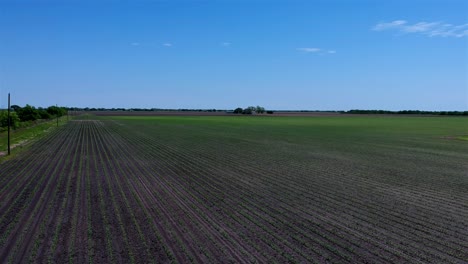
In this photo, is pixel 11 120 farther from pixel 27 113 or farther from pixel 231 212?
pixel 231 212

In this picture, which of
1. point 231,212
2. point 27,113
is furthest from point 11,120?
point 231,212

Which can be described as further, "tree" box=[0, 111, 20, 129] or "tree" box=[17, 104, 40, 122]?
"tree" box=[17, 104, 40, 122]

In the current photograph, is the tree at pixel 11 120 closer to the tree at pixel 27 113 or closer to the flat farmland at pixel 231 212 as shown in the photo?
the flat farmland at pixel 231 212

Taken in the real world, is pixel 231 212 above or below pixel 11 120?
below

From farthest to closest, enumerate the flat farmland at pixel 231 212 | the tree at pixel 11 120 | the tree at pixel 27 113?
1. the tree at pixel 27 113
2. the tree at pixel 11 120
3. the flat farmland at pixel 231 212

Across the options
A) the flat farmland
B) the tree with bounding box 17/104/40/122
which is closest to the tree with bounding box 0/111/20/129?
the flat farmland

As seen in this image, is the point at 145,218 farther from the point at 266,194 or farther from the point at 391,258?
the point at 391,258

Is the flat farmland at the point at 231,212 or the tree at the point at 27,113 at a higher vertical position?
the tree at the point at 27,113

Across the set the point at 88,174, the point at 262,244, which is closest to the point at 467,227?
the point at 262,244

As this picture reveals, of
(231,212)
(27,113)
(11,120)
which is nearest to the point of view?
(231,212)

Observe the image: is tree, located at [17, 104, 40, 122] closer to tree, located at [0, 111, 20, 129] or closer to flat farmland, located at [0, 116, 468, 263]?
tree, located at [0, 111, 20, 129]

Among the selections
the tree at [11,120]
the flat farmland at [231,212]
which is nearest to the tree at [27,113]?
the tree at [11,120]
